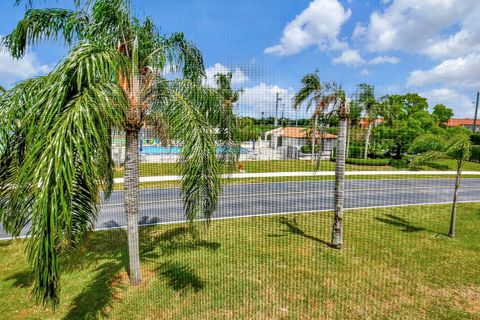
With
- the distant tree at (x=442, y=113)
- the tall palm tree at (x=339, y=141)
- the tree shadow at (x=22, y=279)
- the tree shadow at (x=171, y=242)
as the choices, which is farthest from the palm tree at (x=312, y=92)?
the distant tree at (x=442, y=113)

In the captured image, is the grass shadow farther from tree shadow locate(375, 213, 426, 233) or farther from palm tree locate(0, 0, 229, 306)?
tree shadow locate(375, 213, 426, 233)

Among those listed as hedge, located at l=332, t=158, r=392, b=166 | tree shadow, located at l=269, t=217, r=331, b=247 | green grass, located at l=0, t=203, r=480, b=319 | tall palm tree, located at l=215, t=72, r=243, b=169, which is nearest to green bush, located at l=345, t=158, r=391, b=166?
hedge, located at l=332, t=158, r=392, b=166

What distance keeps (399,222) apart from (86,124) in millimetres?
6431

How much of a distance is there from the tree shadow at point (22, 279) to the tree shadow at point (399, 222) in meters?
6.56

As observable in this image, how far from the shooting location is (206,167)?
245cm

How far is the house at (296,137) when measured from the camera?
4.74m

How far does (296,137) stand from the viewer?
19.8 feet

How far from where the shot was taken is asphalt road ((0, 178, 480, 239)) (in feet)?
20.7

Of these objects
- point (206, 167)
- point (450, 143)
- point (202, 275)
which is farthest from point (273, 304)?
point (450, 143)

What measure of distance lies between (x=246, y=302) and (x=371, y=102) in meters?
4.33

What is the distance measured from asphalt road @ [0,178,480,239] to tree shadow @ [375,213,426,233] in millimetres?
946

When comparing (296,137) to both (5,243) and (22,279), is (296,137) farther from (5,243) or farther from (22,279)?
(5,243)

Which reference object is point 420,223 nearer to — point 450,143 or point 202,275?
point 450,143

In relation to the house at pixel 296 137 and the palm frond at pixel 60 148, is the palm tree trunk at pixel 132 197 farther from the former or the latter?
the house at pixel 296 137
